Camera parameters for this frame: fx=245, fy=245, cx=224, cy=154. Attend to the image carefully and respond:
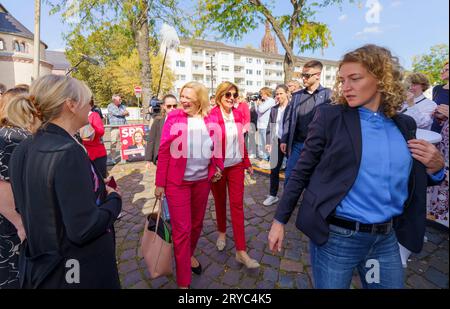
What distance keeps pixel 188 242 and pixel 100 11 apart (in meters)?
12.8

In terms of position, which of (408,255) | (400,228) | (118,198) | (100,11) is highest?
(100,11)

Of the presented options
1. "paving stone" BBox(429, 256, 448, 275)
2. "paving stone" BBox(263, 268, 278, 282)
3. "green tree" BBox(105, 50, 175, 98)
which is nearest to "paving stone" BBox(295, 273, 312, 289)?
"paving stone" BBox(263, 268, 278, 282)

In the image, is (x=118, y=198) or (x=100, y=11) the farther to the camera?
(x=100, y=11)

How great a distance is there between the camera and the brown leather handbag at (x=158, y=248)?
2.33 m

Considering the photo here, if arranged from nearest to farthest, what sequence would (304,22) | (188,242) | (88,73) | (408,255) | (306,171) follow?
(306,171) < (188,242) < (408,255) < (304,22) < (88,73)

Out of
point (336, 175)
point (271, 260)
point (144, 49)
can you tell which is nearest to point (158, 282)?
point (271, 260)

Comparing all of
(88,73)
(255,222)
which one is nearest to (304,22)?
(255,222)

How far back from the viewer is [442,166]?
153 cm

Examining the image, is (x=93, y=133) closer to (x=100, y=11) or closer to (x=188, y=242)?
(x=188, y=242)

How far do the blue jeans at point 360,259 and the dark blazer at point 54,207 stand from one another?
1.41 meters

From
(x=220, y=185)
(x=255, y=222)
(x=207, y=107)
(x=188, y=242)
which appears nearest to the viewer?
(x=188, y=242)

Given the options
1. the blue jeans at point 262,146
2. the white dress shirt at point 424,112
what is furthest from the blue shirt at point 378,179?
the blue jeans at point 262,146

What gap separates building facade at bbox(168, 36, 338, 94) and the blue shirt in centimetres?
5814

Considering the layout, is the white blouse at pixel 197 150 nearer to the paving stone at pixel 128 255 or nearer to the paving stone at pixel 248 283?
the paving stone at pixel 248 283
